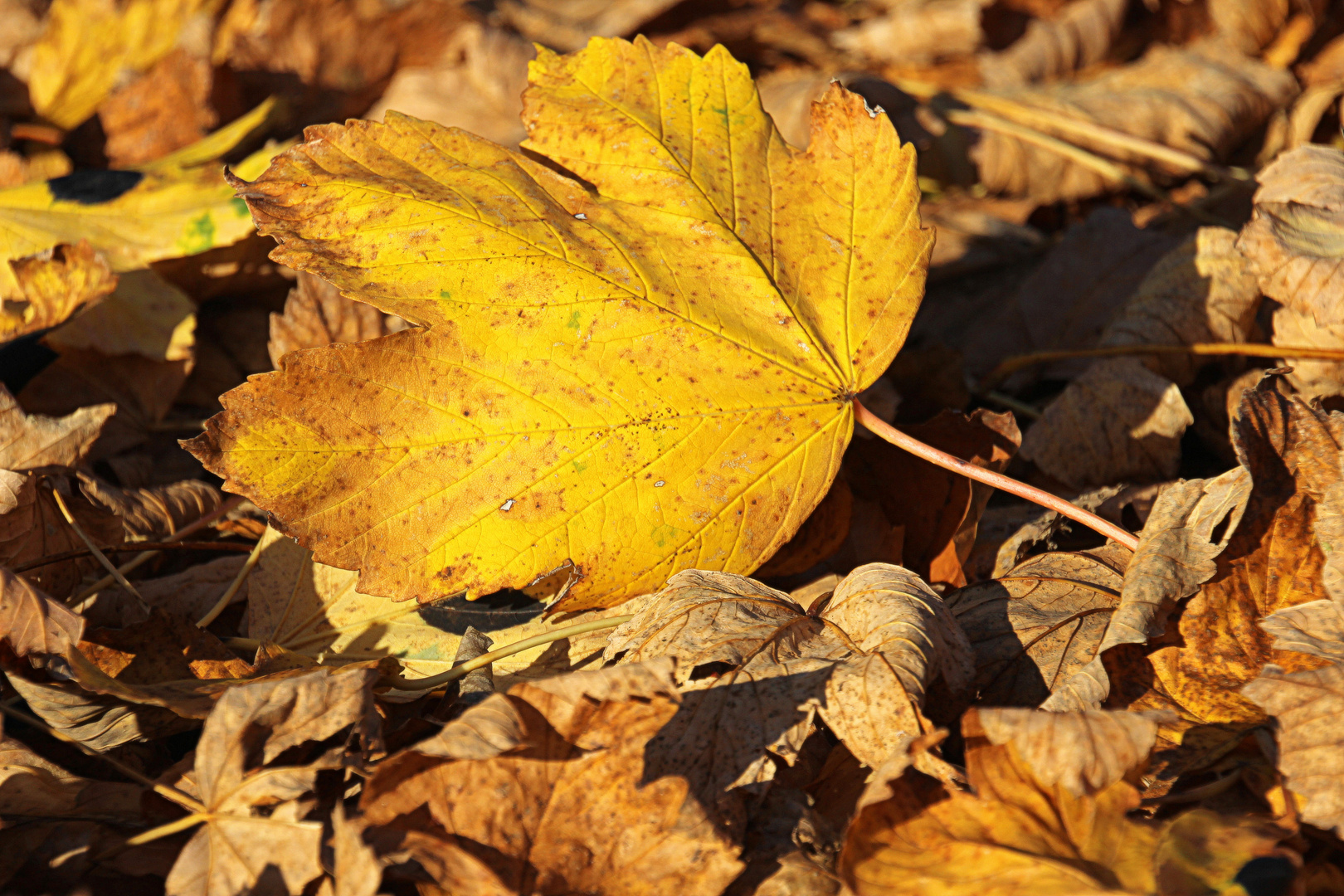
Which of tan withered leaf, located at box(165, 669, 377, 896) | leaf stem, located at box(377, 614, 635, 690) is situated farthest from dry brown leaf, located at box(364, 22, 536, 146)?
tan withered leaf, located at box(165, 669, 377, 896)

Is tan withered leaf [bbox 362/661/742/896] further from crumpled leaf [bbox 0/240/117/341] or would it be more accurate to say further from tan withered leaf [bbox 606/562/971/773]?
crumpled leaf [bbox 0/240/117/341]

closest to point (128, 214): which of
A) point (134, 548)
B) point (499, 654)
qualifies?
point (134, 548)

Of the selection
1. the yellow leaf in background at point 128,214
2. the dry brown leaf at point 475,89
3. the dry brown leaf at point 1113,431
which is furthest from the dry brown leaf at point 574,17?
the dry brown leaf at point 1113,431

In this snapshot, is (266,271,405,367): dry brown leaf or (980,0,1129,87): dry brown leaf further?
(980,0,1129,87): dry brown leaf

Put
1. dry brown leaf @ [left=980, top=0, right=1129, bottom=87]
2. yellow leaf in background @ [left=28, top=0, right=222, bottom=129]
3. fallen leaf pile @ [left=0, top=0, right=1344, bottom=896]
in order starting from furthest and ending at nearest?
dry brown leaf @ [left=980, top=0, right=1129, bottom=87] → yellow leaf in background @ [left=28, top=0, right=222, bottom=129] → fallen leaf pile @ [left=0, top=0, right=1344, bottom=896]

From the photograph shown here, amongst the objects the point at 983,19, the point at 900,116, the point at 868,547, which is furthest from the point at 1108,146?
the point at 868,547

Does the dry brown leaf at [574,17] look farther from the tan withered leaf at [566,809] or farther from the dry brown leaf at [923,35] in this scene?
the tan withered leaf at [566,809]

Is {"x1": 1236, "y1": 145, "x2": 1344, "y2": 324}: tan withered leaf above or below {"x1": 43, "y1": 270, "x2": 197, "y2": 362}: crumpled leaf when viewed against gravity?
above

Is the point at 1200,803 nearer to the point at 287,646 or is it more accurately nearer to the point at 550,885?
the point at 550,885

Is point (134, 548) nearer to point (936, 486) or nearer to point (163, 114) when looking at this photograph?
point (936, 486)

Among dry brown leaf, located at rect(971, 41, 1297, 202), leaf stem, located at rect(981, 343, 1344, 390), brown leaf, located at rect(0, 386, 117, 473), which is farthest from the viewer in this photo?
dry brown leaf, located at rect(971, 41, 1297, 202)
